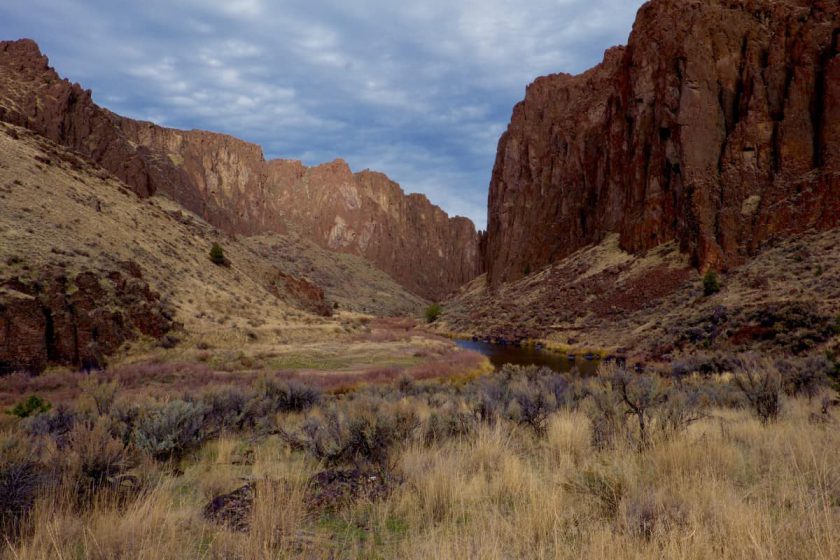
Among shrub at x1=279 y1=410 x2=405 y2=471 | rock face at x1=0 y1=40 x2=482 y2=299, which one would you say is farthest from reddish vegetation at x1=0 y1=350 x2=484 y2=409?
rock face at x1=0 y1=40 x2=482 y2=299

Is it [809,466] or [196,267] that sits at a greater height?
[196,267]

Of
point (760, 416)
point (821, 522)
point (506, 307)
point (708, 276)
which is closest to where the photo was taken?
point (821, 522)

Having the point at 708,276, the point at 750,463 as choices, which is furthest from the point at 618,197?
the point at 750,463

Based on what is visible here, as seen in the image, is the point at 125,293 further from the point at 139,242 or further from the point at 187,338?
the point at 139,242

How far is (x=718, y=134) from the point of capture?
5147cm

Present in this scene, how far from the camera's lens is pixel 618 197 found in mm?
72750

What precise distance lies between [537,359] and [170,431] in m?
34.2

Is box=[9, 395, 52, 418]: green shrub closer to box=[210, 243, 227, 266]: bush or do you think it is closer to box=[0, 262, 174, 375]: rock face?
box=[0, 262, 174, 375]: rock face

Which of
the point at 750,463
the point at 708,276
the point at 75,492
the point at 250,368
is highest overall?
the point at 708,276

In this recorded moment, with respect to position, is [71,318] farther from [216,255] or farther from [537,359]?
[537,359]

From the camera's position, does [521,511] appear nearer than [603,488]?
Yes

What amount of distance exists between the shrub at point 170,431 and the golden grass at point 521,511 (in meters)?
0.50

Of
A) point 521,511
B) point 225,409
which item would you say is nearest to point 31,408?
point 225,409

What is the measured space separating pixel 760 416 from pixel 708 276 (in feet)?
112
